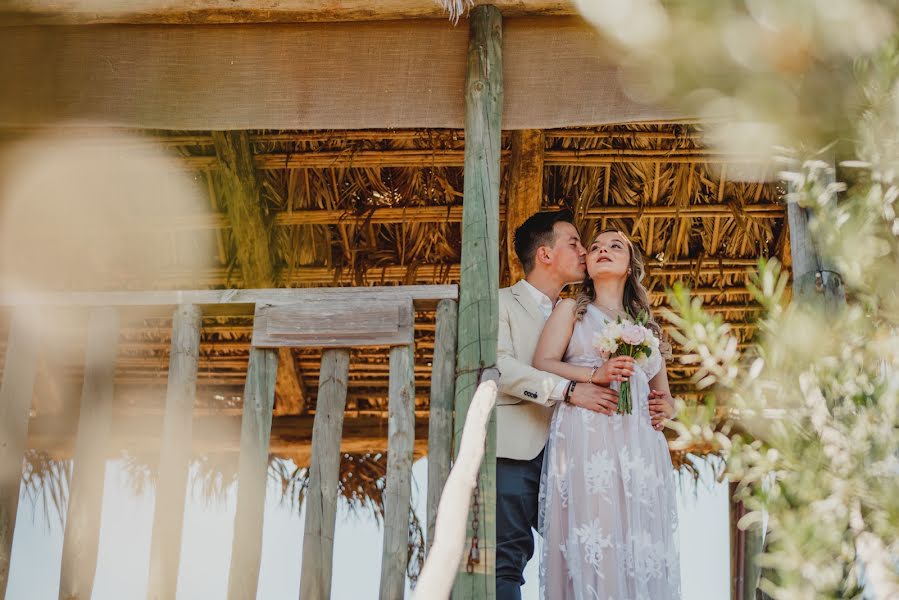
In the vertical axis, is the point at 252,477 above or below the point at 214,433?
below

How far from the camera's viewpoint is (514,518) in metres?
3.76

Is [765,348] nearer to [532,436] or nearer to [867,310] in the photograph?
[867,310]

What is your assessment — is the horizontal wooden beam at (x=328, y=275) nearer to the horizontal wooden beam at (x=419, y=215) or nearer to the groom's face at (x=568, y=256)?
the horizontal wooden beam at (x=419, y=215)

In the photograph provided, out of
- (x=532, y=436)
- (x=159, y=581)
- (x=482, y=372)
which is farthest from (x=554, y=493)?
(x=159, y=581)

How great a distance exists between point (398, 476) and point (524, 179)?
2.20 meters

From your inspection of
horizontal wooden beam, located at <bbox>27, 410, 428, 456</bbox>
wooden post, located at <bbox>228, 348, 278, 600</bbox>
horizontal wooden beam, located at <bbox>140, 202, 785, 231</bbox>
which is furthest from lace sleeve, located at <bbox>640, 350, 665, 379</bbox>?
horizontal wooden beam, located at <bbox>27, 410, 428, 456</bbox>

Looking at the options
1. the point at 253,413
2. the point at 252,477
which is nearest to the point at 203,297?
the point at 253,413

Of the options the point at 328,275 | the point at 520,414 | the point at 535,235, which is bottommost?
the point at 520,414

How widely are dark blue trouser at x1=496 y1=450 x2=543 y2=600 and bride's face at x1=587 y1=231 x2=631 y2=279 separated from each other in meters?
0.72

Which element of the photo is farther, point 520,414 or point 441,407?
point 520,414

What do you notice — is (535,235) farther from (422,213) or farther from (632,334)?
(422,213)

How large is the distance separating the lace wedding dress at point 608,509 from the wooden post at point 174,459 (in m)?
1.19

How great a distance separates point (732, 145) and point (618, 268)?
85.4 inches

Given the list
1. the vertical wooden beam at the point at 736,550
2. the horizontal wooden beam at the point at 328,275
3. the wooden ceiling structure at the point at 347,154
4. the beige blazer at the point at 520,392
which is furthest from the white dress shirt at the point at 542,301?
the vertical wooden beam at the point at 736,550
